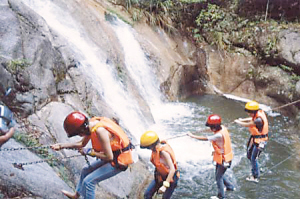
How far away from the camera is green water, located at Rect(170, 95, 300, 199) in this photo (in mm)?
6320

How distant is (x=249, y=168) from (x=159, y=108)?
4.04 metres

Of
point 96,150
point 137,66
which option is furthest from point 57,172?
point 137,66

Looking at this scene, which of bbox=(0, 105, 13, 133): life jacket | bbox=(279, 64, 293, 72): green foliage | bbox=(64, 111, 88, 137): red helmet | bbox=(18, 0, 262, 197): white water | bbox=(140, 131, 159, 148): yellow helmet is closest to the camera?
bbox=(0, 105, 13, 133): life jacket

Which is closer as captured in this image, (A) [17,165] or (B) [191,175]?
(A) [17,165]

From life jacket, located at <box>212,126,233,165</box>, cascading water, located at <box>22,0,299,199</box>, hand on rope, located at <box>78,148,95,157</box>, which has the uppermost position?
hand on rope, located at <box>78,148,95,157</box>

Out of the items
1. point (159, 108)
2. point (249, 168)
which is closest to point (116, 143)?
point (249, 168)

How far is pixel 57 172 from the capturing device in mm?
4723

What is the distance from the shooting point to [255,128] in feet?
19.4

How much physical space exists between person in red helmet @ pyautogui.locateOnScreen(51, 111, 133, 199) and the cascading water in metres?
2.69

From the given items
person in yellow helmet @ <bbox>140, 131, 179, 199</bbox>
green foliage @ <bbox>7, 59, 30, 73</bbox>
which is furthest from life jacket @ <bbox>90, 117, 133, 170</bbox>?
green foliage @ <bbox>7, 59, 30, 73</bbox>

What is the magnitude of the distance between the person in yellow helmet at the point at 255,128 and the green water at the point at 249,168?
486 millimetres

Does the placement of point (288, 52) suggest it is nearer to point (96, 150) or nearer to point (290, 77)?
point (290, 77)

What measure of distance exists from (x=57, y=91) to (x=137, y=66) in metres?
4.61

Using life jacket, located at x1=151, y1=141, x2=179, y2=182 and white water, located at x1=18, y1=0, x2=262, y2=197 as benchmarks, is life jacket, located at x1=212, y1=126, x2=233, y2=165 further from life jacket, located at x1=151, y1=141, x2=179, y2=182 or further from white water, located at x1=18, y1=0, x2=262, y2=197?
white water, located at x1=18, y1=0, x2=262, y2=197
